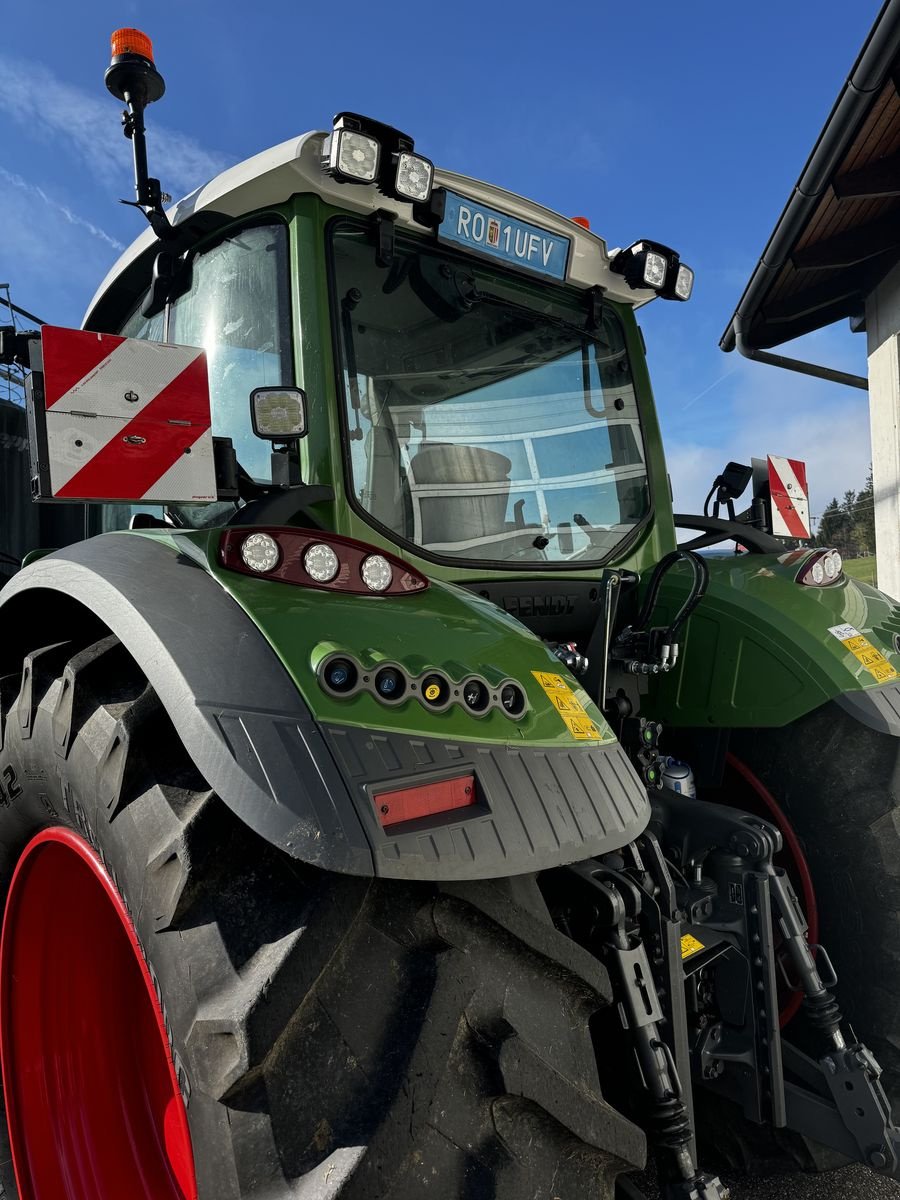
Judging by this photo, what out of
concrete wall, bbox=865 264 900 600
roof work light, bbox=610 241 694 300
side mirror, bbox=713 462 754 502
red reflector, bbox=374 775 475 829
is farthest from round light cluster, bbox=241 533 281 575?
concrete wall, bbox=865 264 900 600

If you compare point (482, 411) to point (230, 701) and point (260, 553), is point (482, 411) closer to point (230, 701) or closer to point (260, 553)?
point (260, 553)

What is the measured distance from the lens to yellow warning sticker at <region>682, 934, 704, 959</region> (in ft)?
5.88

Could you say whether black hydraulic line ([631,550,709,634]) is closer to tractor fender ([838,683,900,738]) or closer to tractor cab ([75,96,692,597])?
tractor cab ([75,96,692,597])

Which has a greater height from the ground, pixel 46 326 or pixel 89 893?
pixel 46 326

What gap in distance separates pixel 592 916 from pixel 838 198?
7.02m

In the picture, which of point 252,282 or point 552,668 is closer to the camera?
point 552,668

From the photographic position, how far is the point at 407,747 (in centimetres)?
117

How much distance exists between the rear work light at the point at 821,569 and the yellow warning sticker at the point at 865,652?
18 centimetres

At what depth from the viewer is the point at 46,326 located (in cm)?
151

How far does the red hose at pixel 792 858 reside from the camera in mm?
2049

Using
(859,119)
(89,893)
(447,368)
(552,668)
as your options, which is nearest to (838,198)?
(859,119)

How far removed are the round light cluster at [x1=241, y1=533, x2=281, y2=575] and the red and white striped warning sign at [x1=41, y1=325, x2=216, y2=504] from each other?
277 mm

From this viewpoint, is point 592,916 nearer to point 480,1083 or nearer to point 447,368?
point 480,1083

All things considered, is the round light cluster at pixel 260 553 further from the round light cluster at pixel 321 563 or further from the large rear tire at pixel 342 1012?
the large rear tire at pixel 342 1012
